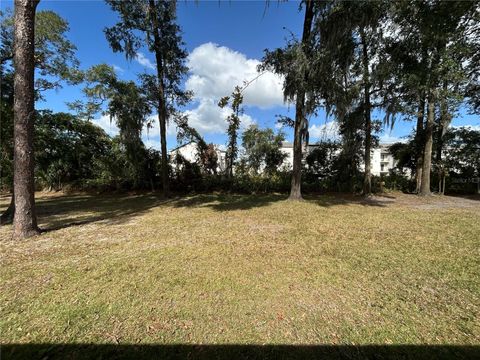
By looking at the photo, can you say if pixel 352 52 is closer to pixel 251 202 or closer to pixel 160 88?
pixel 251 202

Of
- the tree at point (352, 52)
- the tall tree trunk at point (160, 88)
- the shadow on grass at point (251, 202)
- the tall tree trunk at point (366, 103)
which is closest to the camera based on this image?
the tree at point (352, 52)

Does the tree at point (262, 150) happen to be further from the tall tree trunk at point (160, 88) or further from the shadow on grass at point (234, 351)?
the shadow on grass at point (234, 351)

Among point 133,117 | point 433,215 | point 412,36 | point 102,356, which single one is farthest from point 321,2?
point 102,356

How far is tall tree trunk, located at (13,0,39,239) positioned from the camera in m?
4.10

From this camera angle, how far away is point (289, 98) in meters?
7.88

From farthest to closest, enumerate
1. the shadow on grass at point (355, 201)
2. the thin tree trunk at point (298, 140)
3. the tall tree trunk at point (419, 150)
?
the tall tree trunk at point (419, 150)
the shadow on grass at point (355, 201)
the thin tree trunk at point (298, 140)

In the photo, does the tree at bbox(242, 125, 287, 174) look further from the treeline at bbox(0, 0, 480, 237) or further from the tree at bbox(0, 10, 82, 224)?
the tree at bbox(0, 10, 82, 224)

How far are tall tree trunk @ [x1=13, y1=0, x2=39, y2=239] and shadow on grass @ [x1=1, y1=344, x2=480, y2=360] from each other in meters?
3.37

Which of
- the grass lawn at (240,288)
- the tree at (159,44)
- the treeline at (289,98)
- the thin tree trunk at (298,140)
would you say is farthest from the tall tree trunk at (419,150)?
the tree at (159,44)

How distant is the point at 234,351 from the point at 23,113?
504cm

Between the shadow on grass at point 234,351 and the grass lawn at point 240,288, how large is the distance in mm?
13

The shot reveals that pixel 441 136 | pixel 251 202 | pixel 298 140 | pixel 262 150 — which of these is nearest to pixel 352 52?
pixel 298 140

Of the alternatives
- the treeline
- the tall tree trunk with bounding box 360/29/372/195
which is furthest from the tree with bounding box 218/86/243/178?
the tall tree trunk with bounding box 360/29/372/195

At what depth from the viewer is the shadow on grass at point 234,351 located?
1.68m
